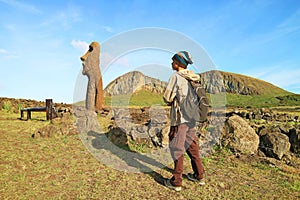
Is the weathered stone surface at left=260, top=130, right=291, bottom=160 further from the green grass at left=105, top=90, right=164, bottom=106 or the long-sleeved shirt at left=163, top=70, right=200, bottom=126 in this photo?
the green grass at left=105, top=90, right=164, bottom=106

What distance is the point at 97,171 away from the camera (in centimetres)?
564

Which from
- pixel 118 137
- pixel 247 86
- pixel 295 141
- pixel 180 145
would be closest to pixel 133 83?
pixel 118 137

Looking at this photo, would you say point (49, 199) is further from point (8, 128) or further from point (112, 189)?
point (8, 128)

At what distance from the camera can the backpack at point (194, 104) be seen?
4465 mm

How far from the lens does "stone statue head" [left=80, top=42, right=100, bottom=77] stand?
43.1 ft

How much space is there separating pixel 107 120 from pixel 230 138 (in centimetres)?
689

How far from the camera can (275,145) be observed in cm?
680

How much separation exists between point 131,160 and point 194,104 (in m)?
2.79

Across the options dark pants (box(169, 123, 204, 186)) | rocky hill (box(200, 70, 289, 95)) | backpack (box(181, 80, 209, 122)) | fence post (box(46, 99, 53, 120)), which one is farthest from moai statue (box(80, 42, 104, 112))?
rocky hill (box(200, 70, 289, 95))

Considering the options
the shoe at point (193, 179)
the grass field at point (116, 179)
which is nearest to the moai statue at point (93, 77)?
the grass field at point (116, 179)

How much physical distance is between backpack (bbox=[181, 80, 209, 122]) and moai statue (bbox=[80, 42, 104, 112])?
886 cm

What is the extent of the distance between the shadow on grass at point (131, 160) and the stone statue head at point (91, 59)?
5.66 m

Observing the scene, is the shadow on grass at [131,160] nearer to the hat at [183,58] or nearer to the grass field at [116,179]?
the grass field at [116,179]

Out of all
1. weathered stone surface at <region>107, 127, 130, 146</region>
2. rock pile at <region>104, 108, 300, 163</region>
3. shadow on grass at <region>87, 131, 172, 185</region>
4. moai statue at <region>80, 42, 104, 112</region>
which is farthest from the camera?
moai statue at <region>80, 42, 104, 112</region>
